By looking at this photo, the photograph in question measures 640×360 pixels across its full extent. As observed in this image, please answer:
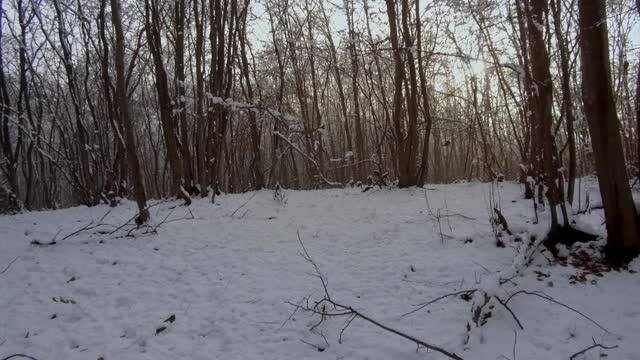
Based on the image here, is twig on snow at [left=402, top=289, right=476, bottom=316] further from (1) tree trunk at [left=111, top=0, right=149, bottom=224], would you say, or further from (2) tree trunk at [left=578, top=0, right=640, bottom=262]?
(1) tree trunk at [left=111, top=0, right=149, bottom=224]

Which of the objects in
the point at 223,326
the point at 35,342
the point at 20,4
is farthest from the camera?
the point at 20,4

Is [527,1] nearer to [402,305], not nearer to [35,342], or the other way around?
[402,305]

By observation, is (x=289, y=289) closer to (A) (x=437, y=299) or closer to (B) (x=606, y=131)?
(A) (x=437, y=299)

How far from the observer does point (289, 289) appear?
14.0ft

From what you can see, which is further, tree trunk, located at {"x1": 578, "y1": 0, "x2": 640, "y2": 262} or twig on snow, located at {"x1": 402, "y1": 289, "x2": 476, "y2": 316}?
tree trunk, located at {"x1": 578, "y1": 0, "x2": 640, "y2": 262}

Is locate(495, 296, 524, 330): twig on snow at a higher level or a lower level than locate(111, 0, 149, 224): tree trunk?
lower

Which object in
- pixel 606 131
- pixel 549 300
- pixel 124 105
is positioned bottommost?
pixel 549 300

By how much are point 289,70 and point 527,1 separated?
38.8 ft

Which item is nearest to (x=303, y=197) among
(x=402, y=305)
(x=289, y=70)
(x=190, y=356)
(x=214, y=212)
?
(x=214, y=212)

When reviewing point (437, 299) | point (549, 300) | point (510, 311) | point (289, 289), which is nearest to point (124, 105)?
point (289, 289)

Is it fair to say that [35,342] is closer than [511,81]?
Yes

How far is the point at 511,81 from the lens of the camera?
11391mm

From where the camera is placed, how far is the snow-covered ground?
3.24 meters

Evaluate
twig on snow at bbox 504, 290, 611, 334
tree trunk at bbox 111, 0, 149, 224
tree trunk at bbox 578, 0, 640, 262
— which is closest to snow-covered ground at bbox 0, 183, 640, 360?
twig on snow at bbox 504, 290, 611, 334
